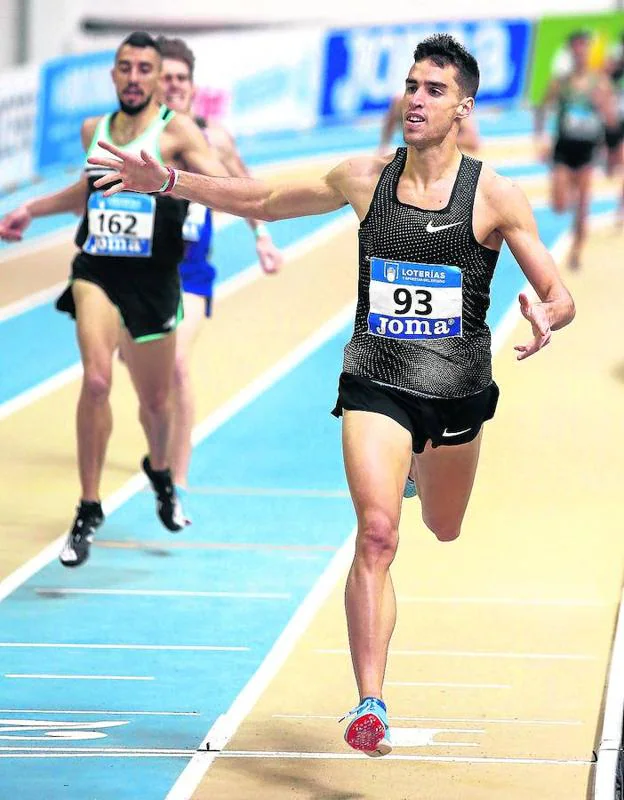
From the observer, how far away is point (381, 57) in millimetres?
34125

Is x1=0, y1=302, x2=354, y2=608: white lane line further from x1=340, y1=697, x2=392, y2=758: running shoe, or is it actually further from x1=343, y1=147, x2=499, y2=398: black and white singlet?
x1=340, y1=697, x2=392, y2=758: running shoe

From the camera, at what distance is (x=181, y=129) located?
29.1 ft

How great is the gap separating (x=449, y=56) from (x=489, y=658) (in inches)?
104

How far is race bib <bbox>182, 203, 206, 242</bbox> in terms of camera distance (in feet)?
33.0

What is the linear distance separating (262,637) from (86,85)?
1912 cm

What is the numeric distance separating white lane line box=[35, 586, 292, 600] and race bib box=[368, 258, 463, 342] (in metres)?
2.57

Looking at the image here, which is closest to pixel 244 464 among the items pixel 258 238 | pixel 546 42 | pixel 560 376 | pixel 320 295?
pixel 258 238

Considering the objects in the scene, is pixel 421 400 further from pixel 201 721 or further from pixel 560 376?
pixel 560 376

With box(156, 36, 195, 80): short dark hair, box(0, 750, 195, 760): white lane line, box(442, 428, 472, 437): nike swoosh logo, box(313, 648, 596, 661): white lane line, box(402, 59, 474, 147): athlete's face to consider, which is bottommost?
box(313, 648, 596, 661): white lane line

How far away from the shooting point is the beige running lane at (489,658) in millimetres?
6152

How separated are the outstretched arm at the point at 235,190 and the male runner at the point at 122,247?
7.17 feet

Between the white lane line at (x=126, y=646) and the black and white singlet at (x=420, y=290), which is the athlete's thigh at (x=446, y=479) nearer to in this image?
the black and white singlet at (x=420, y=290)

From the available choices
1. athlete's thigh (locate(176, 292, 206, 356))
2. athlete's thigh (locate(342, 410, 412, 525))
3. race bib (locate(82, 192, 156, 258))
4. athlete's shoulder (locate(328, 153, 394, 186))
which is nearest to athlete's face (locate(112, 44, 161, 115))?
race bib (locate(82, 192, 156, 258))

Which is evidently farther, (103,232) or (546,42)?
(546,42)
